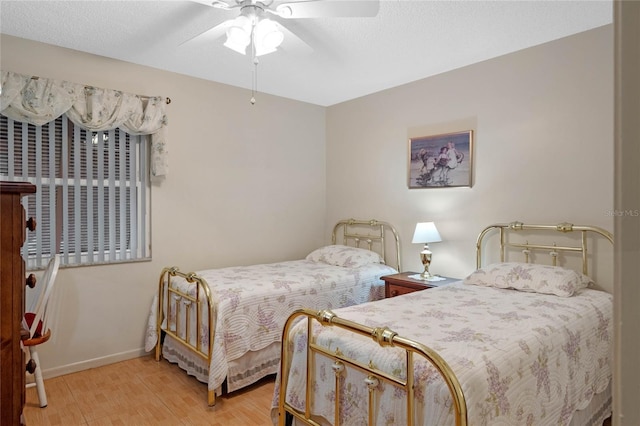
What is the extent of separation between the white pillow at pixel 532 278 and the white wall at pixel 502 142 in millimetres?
323

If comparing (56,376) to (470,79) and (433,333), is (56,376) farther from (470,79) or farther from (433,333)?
(470,79)

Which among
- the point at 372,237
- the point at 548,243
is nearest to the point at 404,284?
the point at 372,237

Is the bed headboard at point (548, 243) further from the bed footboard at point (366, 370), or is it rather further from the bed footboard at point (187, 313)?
the bed footboard at point (187, 313)

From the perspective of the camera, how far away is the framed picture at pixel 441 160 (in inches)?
129

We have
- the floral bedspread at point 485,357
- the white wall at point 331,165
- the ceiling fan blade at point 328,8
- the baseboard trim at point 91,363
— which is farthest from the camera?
the baseboard trim at point 91,363

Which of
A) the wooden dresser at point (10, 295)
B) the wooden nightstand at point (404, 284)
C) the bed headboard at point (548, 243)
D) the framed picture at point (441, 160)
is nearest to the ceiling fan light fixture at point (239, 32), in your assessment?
the wooden dresser at point (10, 295)

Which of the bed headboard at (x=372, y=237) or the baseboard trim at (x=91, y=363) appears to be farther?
the bed headboard at (x=372, y=237)

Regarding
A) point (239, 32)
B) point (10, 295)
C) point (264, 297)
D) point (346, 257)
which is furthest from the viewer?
point (346, 257)

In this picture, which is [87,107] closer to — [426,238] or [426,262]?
[426,238]

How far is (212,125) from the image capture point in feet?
11.9

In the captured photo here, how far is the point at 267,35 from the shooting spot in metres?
2.09

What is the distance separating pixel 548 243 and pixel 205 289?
249 cm

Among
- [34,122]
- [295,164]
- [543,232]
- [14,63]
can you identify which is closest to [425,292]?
[543,232]

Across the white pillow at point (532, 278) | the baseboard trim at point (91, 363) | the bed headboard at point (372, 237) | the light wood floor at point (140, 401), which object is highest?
the bed headboard at point (372, 237)
